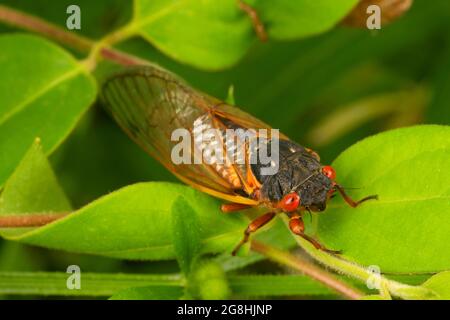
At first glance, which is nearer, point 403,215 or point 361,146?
point 403,215

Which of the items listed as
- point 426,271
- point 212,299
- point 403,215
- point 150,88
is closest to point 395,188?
point 403,215

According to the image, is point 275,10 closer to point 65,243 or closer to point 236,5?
point 236,5

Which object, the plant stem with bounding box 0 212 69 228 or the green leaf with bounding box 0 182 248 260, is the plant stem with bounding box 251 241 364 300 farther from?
the plant stem with bounding box 0 212 69 228

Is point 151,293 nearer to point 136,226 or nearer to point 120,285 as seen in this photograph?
point 136,226

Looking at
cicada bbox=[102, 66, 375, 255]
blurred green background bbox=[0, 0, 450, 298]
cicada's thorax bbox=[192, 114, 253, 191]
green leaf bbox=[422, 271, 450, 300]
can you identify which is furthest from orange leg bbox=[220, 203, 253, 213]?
blurred green background bbox=[0, 0, 450, 298]

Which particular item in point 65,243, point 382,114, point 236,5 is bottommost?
point 65,243

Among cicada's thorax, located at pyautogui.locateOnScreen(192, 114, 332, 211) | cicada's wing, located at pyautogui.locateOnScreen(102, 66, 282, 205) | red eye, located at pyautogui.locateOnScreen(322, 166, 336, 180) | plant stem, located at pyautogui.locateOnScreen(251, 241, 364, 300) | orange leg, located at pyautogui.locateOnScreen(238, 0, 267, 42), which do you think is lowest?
plant stem, located at pyautogui.locateOnScreen(251, 241, 364, 300)
